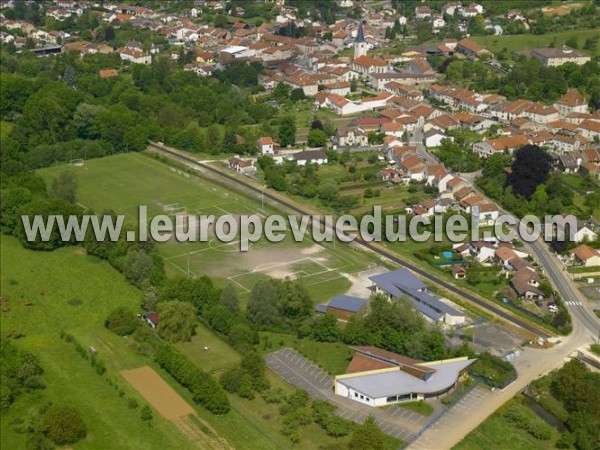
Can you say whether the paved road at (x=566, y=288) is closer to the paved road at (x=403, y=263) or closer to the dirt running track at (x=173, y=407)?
the paved road at (x=403, y=263)

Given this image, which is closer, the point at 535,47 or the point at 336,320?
Answer: the point at 336,320

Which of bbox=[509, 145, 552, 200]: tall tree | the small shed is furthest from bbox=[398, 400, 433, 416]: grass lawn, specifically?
bbox=[509, 145, 552, 200]: tall tree

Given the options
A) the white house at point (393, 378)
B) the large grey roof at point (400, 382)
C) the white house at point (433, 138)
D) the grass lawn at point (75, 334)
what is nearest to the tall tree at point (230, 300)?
the grass lawn at point (75, 334)

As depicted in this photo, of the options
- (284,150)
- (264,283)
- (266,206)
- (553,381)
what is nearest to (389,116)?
(284,150)

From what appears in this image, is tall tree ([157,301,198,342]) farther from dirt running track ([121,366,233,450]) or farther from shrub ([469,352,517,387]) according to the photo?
shrub ([469,352,517,387])

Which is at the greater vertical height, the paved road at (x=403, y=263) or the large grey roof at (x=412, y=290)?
the large grey roof at (x=412, y=290)

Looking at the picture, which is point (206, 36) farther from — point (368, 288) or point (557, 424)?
point (557, 424)
